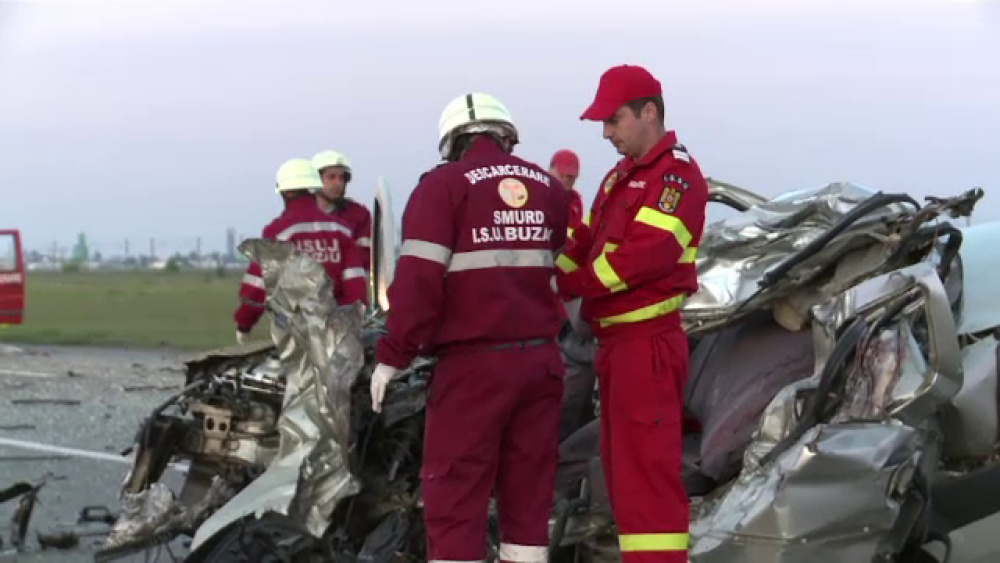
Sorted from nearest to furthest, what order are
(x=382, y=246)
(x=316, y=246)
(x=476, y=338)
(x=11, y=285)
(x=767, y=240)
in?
(x=476, y=338) < (x=767, y=240) < (x=382, y=246) < (x=316, y=246) < (x=11, y=285)

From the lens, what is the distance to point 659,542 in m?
3.88

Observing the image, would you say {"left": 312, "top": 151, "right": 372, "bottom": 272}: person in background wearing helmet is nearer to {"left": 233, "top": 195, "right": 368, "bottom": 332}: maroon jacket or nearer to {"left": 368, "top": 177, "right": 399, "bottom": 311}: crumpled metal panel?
{"left": 233, "top": 195, "right": 368, "bottom": 332}: maroon jacket

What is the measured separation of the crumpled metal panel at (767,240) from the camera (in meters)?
4.33

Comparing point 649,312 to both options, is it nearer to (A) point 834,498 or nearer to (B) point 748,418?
(B) point 748,418

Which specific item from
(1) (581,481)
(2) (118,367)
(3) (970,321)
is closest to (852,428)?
(3) (970,321)

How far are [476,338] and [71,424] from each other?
612 centimetres

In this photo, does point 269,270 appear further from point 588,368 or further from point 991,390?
point 991,390

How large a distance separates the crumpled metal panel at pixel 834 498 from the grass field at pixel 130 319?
41.3ft

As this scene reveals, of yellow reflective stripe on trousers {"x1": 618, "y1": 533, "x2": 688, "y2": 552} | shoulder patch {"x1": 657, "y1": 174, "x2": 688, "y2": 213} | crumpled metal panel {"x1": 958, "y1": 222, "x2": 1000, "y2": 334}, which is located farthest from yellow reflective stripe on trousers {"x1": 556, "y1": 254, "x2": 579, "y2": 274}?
crumpled metal panel {"x1": 958, "y1": 222, "x2": 1000, "y2": 334}

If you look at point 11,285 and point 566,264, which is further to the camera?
point 11,285

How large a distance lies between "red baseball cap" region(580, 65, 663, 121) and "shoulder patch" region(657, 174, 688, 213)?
0.27 meters

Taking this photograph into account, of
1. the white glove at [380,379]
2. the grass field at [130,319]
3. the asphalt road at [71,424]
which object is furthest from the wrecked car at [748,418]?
the grass field at [130,319]

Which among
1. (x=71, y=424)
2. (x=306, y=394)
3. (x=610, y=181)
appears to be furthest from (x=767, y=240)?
(x=71, y=424)

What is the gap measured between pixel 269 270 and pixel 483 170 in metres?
1.01
